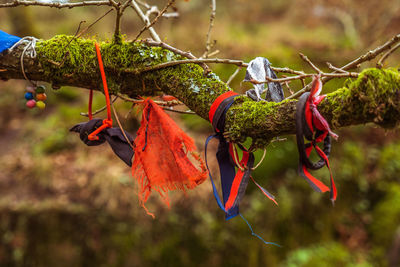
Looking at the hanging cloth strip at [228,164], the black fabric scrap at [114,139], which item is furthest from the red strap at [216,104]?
the black fabric scrap at [114,139]

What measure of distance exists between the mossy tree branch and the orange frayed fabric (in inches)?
5.7

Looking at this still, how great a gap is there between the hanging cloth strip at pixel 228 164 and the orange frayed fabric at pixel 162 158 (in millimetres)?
106

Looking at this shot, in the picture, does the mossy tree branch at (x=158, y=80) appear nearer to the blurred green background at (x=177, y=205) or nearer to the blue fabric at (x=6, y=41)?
the blue fabric at (x=6, y=41)

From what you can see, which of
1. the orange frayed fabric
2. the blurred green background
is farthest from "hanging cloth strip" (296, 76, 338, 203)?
the blurred green background

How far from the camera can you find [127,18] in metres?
10.9

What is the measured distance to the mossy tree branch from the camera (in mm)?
1127

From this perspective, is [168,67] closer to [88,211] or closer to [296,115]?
[296,115]

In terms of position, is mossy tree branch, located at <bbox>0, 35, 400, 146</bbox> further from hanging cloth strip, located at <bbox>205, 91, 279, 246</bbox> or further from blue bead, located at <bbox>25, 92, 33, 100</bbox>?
blue bead, located at <bbox>25, 92, 33, 100</bbox>

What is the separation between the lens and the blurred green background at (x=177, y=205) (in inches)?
160

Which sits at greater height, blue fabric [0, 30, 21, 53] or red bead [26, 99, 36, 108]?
blue fabric [0, 30, 21, 53]

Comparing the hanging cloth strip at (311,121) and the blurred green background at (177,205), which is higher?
the hanging cloth strip at (311,121)

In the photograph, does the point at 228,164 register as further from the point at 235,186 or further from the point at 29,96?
the point at 29,96

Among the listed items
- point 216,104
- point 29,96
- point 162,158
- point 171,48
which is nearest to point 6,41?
point 29,96

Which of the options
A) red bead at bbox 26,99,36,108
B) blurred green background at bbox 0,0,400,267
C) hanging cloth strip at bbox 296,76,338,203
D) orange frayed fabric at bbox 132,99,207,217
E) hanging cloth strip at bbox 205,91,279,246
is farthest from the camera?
blurred green background at bbox 0,0,400,267
